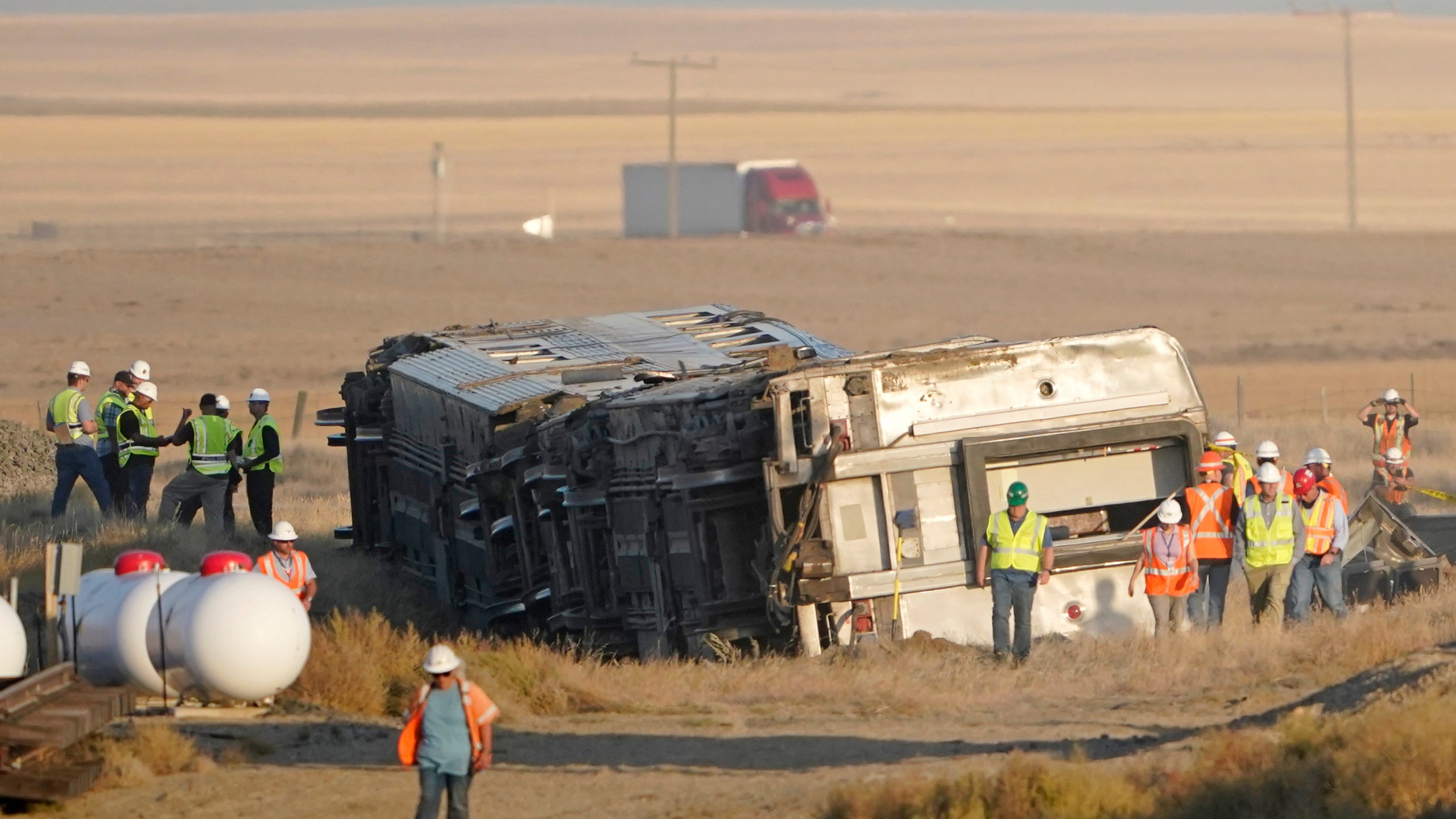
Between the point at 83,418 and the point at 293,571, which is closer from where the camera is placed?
the point at 293,571

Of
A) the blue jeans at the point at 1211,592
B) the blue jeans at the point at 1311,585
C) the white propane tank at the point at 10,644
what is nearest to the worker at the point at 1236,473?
the blue jeans at the point at 1211,592

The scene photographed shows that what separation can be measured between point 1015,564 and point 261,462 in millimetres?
7691

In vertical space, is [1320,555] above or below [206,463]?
below

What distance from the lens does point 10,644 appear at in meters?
11.1

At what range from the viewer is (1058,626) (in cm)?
1358

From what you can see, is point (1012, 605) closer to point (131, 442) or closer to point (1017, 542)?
A: point (1017, 542)

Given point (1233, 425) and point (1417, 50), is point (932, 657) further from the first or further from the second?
point (1417, 50)

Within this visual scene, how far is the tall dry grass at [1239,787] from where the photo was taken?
8.69 m

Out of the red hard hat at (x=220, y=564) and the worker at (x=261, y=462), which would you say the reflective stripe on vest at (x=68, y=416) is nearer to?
the worker at (x=261, y=462)

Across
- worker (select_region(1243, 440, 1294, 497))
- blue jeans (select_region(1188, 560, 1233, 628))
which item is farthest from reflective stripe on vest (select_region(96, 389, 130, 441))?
worker (select_region(1243, 440, 1294, 497))

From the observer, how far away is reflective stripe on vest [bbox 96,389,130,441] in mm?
18344

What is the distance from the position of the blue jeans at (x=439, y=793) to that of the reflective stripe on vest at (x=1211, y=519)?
234 inches

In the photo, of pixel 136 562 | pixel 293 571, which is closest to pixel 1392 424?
pixel 293 571

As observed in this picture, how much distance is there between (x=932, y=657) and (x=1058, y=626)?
1070 mm
